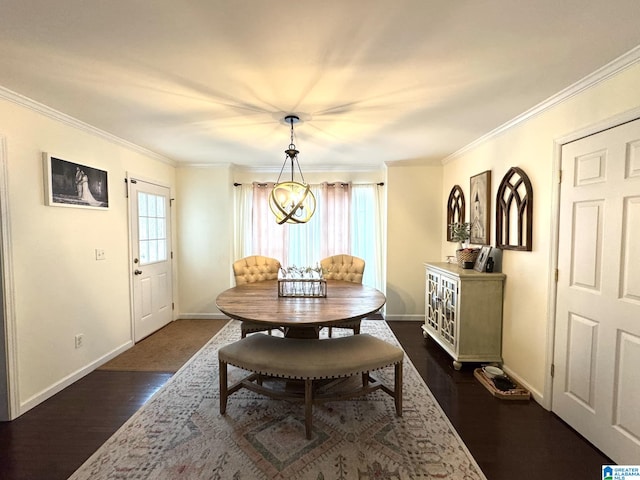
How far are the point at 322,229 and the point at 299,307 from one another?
243cm

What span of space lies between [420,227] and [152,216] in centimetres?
380

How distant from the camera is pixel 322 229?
455 cm

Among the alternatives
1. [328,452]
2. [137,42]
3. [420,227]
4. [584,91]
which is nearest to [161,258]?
[137,42]

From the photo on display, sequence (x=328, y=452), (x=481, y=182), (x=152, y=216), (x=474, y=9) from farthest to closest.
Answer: (x=152, y=216) < (x=481, y=182) < (x=328, y=452) < (x=474, y=9)

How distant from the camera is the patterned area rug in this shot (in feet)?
5.40

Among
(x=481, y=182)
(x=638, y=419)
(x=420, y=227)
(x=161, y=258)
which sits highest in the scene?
(x=481, y=182)

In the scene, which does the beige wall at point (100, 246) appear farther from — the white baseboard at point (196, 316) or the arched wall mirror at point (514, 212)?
the white baseboard at point (196, 316)

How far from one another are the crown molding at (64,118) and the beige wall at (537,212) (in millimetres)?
4018

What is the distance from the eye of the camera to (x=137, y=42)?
1518mm

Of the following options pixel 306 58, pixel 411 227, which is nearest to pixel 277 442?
pixel 306 58

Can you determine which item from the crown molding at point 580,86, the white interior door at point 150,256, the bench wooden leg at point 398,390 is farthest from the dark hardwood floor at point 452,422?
the crown molding at point 580,86

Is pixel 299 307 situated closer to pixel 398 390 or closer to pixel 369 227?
pixel 398 390

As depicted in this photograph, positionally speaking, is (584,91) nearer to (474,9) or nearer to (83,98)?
(474,9)

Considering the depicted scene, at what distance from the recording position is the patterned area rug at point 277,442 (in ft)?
5.40
